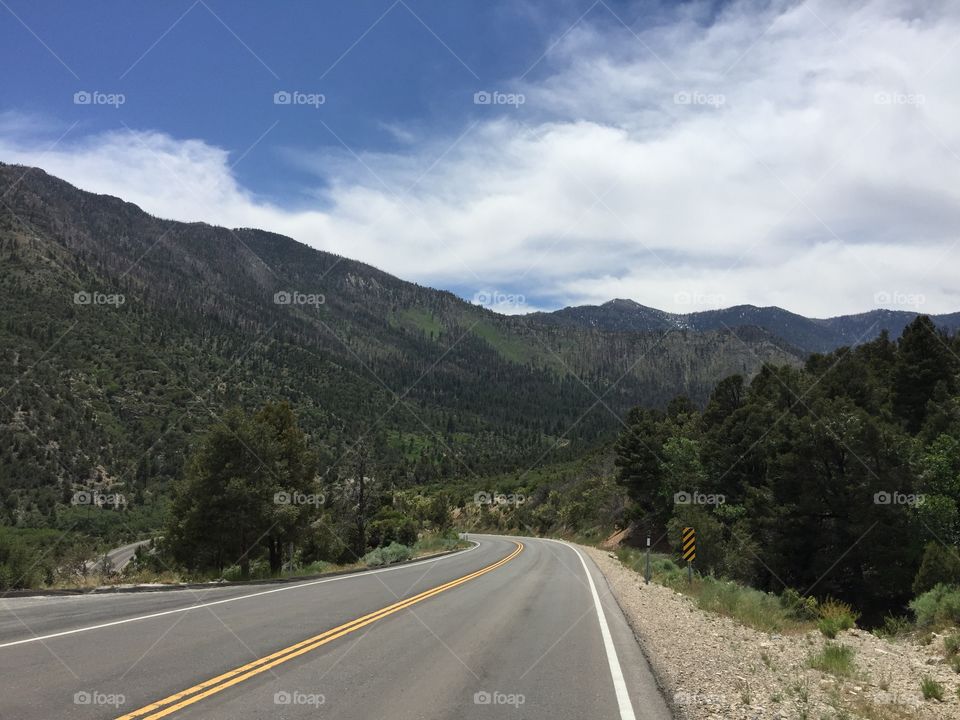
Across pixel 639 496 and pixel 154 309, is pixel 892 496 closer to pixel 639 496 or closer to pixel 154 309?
pixel 639 496

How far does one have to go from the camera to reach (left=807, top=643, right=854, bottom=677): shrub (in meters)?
8.62

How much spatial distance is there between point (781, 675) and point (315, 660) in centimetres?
623

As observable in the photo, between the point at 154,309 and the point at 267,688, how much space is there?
195078 mm

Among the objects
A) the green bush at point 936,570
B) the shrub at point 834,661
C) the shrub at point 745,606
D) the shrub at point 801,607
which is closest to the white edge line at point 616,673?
the shrub at point 834,661

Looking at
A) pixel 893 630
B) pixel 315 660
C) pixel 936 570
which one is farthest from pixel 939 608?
pixel 315 660

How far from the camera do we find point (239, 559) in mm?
29016

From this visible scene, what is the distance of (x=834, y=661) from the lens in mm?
8883

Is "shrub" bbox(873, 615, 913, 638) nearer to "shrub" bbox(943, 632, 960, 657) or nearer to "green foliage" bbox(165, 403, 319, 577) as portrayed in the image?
"shrub" bbox(943, 632, 960, 657)


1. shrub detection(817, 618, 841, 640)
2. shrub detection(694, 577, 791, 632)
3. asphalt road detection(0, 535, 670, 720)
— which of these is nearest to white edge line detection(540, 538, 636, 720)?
asphalt road detection(0, 535, 670, 720)

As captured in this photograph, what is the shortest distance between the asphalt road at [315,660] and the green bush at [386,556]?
17.8 m

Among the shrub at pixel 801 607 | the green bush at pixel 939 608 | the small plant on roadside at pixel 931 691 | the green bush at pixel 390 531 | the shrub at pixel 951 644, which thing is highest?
the small plant on roadside at pixel 931 691

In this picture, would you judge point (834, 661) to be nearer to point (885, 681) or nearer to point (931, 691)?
point (885, 681)

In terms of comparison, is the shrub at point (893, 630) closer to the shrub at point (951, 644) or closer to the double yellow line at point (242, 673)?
the shrub at point (951, 644)

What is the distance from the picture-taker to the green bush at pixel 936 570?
22.8 metres
